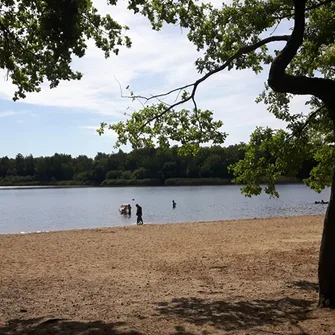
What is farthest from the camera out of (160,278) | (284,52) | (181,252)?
(181,252)

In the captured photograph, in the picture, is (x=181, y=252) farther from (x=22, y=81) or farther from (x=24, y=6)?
(x=24, y=6)

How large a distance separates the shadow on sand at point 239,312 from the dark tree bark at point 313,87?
1.73 ft

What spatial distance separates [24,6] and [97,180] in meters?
160

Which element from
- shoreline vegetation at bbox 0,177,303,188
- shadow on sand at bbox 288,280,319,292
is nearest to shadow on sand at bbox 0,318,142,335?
shadow on sand at bbox 288,280,319,292

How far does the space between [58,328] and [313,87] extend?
17.2ft

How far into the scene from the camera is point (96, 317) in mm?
7852

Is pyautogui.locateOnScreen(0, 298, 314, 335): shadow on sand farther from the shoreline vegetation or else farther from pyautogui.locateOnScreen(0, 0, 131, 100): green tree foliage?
the shoreline vegetation

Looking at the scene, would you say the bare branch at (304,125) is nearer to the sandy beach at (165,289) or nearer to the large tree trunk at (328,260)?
the large tree trunk at (328,260)

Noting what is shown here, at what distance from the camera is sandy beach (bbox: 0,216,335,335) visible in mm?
7195

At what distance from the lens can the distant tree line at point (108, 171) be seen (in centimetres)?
13512

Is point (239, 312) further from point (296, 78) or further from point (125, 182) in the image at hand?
point (125, 182)

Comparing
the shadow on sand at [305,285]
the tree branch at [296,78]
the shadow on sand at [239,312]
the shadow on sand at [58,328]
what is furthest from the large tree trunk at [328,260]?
the shadow on sand at [58,328]

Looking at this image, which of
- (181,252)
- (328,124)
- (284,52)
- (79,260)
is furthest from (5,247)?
(284,52)

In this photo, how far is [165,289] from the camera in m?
10.4
